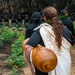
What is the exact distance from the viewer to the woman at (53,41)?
2.82m

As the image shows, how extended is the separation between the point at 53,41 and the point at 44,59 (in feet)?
0.81

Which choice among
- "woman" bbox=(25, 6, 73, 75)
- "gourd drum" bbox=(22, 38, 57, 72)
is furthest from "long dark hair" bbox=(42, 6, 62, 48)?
"gourd drum" bbox=(22, 38, 57, 72)

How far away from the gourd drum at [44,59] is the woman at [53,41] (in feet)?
0.32

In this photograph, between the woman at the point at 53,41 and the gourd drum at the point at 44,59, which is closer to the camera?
the gourd drum at the point at 44,59

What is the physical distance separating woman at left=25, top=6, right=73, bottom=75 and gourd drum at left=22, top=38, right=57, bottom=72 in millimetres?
96

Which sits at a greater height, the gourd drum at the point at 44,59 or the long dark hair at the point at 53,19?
the long dark hair at the point at 53,19

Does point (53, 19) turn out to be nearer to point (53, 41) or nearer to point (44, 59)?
point (53, 41)

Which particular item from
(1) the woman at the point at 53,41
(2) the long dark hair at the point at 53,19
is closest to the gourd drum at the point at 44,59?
(1) the woman at the point at 53,41

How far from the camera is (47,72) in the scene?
281cm

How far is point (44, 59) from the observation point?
107 inches

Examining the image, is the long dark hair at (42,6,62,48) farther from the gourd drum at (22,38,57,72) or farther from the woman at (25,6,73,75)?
the gourd drum at (22,38,57,72)

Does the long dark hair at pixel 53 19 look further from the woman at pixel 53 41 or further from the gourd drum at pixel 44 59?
the gourd drum at pixel 44 59

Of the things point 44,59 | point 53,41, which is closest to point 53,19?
point 53,41

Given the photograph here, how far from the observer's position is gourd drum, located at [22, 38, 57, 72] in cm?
270
